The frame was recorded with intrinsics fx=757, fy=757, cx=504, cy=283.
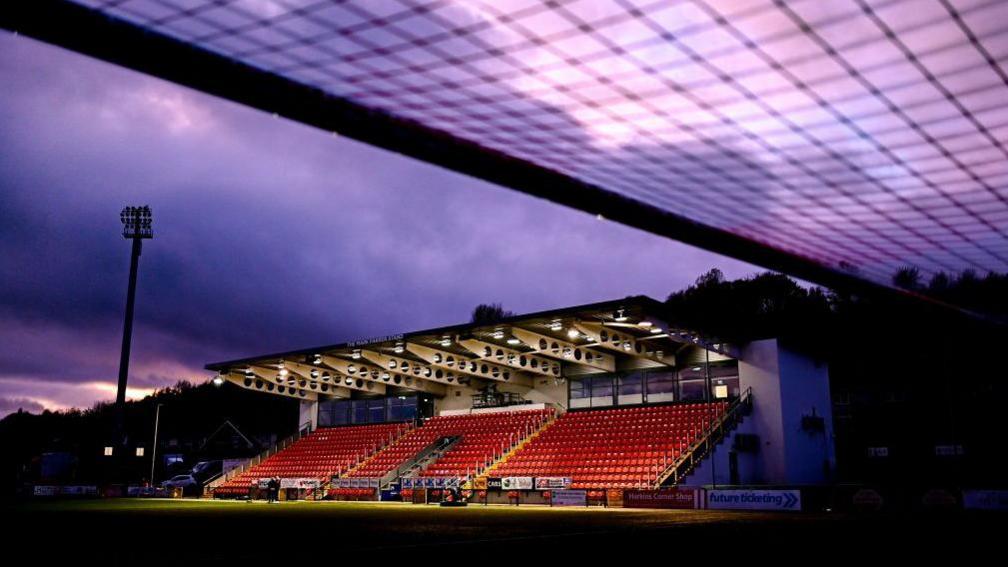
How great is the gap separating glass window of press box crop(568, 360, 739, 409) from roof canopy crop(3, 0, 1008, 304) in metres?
21.4

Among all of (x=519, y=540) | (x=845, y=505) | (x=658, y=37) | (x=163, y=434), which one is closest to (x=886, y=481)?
(x=845, y=505)

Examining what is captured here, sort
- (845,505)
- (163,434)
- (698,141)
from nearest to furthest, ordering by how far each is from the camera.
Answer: (698,141) → (845,505) → (163,434)

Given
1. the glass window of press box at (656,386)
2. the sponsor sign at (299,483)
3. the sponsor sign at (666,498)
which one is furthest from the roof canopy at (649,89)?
the sponsor sign at (299,483)

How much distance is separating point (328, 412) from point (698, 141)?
4500 cm

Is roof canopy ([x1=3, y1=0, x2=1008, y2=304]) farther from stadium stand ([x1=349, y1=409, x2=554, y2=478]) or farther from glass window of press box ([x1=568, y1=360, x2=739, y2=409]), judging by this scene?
stadium stand ([x1=349, y1=409, x2=554, y2=478])

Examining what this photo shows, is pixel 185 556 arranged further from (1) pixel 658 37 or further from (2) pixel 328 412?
(2) pixel 328 412

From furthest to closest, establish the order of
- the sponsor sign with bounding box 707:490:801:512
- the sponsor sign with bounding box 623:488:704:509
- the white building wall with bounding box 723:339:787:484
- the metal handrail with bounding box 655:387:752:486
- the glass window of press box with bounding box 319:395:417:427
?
the glass window of press box with bounding box 319:395:417:427
the white building wall with bounding box 723:339:787:484
the metal handrail with bounding box 655:387:752:486
the sponsor sign with bounding box 623:488:704:509
the sponsor sign with bounding box 707:490:801:512

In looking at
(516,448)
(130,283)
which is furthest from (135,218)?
(516,448)

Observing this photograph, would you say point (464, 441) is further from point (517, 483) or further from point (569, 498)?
point (569, 498)

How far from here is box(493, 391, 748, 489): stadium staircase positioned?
29.4 meters

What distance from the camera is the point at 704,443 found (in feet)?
97.6

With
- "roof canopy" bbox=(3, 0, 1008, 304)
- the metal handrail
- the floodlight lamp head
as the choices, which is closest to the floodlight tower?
the floodlight lamp head

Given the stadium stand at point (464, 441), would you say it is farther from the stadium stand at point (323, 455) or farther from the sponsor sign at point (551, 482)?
the sponsor sign at point (551, 482)

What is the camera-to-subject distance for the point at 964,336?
41.7 meters
